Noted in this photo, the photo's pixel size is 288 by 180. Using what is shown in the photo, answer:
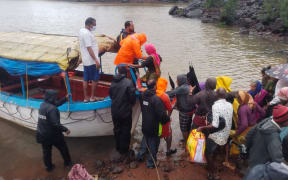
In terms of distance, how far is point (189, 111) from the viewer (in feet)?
15.7

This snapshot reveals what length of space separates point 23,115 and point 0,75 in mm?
1647

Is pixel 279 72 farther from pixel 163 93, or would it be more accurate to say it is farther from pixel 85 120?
pixel 85 120

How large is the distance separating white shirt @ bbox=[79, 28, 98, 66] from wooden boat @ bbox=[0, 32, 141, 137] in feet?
0.84

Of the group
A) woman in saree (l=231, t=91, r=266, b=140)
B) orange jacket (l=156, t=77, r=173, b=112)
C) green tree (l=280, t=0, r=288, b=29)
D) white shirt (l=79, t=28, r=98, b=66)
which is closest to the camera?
woman in saree (l=231, t=91, r=266, b=140)

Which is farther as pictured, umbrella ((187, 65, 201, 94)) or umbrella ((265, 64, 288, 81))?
umbrella ((187, 65, 201, 94))

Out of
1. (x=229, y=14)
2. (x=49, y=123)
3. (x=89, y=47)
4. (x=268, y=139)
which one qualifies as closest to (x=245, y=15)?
(x=229, y=14)

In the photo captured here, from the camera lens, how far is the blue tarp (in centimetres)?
509

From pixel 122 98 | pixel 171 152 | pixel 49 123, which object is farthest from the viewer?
pixel 171 152

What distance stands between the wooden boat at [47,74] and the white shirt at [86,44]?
10.1 inches

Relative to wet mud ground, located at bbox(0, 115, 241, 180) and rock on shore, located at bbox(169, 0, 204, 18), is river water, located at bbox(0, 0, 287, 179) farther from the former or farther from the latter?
rock on shore, located at bbox(169, 0, 204, 18)

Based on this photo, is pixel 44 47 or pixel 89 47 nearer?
pixel 89 47

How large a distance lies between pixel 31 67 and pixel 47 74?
1.59ft

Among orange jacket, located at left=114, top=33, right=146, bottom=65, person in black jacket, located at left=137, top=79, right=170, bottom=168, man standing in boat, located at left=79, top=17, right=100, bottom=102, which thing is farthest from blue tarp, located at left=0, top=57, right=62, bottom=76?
person in black jacket, located at left=137, top=79, right=170, bottom=168

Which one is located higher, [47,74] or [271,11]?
[271,11]
